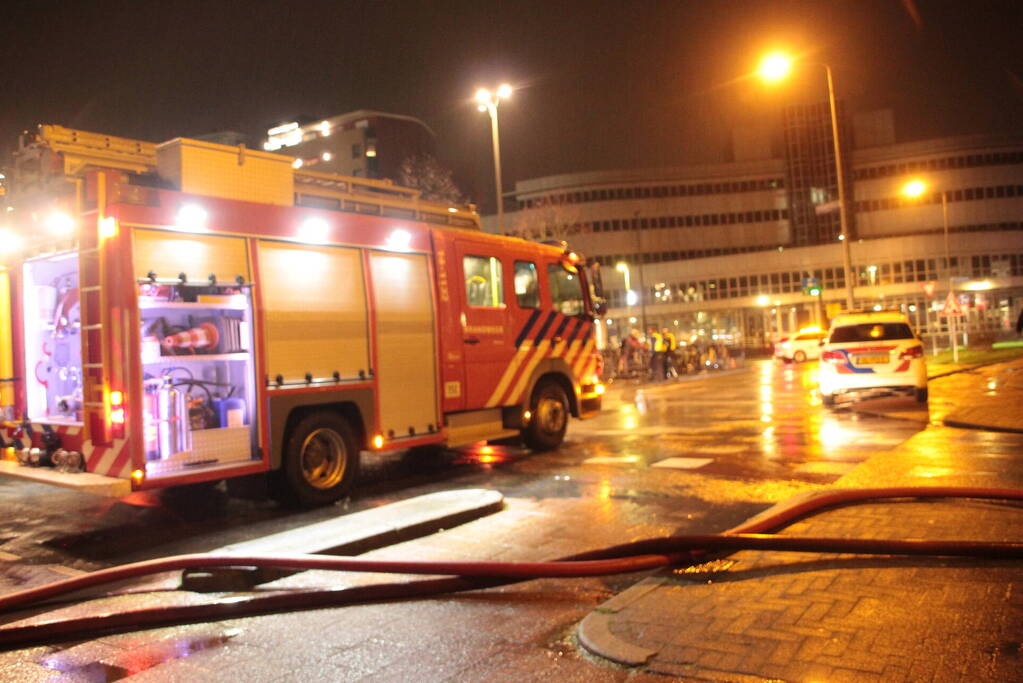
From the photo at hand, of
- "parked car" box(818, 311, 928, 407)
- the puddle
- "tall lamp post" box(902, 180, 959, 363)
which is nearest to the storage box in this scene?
the puddle

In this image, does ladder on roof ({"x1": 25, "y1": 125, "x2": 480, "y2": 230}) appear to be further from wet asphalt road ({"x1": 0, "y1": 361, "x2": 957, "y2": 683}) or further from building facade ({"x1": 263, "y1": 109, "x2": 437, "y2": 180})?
building facade ({"x1": 263, "y1": 109, "x2": 437, "y2": 180})

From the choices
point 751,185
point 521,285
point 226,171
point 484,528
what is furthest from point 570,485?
point 751,185

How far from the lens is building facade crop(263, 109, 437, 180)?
8575cm

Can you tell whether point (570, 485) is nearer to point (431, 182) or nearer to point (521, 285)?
point (521, 285)

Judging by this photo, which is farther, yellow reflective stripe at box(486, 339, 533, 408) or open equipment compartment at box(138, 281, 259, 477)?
yellow reflective stripe at box(486, 339, 533, 408)

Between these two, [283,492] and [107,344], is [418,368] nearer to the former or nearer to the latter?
[283,492]

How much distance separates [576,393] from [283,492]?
5.17 metres

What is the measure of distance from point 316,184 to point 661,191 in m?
65.8

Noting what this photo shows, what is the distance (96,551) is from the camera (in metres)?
6.82

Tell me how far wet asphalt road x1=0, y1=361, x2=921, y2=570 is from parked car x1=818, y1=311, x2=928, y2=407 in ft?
3.56

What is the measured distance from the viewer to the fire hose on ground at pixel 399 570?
4801 millimetres

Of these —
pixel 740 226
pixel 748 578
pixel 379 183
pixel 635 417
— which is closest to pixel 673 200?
pixel 740 226

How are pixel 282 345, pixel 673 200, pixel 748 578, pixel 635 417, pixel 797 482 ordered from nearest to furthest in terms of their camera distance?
1. pixel 748 578
2. pixel 282 345
3. pixel 797 482
4. pixel 635 417
5. pixel 673 200

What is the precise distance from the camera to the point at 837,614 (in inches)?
168
